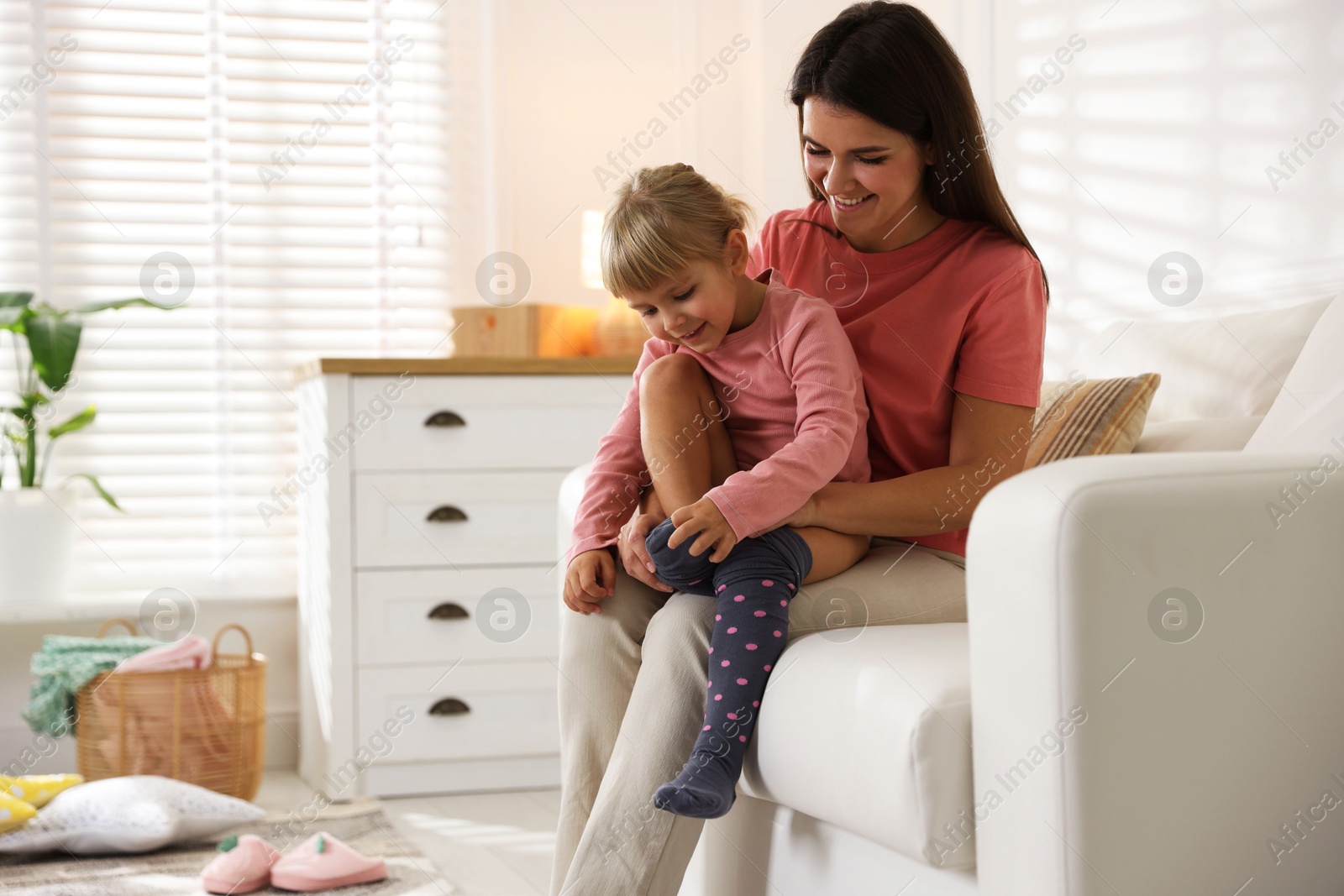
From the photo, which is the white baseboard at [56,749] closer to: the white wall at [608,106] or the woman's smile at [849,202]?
the white wall at [608,106]

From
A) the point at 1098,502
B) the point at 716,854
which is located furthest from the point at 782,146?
the point at 1098,502

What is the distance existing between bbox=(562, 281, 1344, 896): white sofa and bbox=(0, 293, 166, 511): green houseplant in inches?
72.6

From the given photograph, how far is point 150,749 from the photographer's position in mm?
2098

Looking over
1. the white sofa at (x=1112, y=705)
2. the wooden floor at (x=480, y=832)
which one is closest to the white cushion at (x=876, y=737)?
the white sofa at (x=1112, y=705)

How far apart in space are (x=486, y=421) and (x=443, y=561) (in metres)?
0.27

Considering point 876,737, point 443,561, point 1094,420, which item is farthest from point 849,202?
point 443,561

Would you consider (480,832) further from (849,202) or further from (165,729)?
(849,202)

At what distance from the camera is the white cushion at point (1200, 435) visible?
1252mm

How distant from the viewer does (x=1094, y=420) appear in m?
1.34

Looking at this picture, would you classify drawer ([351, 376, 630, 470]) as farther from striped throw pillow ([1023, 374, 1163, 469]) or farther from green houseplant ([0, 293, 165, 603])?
striped throw pillow ([1023, 374, 1163, 469])

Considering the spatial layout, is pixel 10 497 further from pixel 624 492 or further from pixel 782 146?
pixel 782 146

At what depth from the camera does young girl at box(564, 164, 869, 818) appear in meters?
1.07

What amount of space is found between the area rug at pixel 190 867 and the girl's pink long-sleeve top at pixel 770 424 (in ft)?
2.29

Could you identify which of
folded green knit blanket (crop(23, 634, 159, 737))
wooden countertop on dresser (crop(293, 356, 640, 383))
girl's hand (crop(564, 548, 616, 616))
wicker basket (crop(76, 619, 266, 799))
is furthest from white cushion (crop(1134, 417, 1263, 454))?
folded green knit blanket (crop(23, 634, 159, 737))
